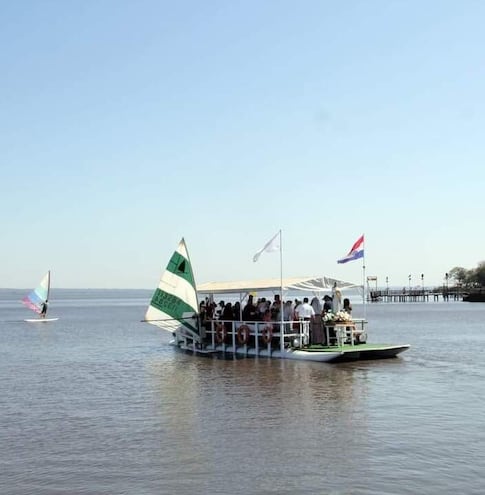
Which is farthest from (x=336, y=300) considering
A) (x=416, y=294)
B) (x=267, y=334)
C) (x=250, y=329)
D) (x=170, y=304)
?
(x=416, y=294)

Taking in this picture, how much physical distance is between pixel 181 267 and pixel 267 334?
4.84 metres

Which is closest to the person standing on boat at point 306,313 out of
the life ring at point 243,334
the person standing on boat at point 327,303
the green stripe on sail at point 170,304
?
the person standing on boat at point 327,303

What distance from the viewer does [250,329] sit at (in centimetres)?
2516

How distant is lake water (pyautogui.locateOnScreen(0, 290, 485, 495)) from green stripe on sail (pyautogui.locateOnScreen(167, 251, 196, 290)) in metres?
4.08

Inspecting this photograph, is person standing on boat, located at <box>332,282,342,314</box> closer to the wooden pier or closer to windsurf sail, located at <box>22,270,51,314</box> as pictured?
windsurf sail, located at <box>22,270,51,314</box>

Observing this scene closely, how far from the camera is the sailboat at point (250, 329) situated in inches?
901

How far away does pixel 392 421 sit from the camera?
13086 millimetres

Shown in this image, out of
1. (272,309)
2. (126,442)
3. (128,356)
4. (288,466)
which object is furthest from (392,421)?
(128,356)

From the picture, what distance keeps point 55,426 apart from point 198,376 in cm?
741

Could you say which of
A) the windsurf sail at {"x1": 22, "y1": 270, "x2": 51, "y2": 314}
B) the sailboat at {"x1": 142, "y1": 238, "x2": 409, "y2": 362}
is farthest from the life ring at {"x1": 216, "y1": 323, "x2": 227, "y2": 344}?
the windsurf sail at {"x1": 22, "y1": 270, "x2": 51, "y2": 314}

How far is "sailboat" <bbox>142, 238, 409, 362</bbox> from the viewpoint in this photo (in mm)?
22875

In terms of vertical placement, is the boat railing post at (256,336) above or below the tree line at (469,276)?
below

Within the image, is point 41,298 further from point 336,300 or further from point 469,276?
point 469,276

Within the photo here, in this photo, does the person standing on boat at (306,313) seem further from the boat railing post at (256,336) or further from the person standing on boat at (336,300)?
the boat railing post at (256,336)
